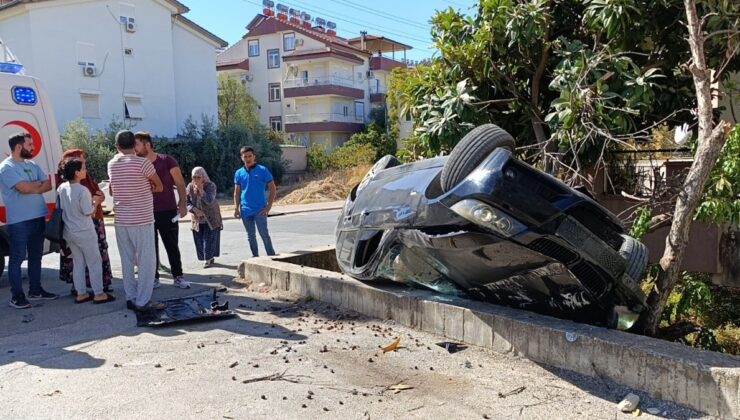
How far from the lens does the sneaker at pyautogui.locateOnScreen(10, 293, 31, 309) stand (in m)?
6.09

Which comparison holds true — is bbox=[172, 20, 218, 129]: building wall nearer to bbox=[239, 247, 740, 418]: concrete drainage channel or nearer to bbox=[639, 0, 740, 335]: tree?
bbox=[239, 247, 740, 418]: concrete drainage channel

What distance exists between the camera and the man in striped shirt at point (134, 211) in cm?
563

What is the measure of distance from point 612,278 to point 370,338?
75.4 inches

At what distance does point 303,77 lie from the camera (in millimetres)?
49000

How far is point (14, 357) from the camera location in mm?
4566

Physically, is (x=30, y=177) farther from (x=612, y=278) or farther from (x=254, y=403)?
(x=612, y=278)

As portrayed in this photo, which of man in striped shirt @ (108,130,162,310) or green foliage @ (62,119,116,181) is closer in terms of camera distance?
man in striped shirt @ (108,130,162,310)

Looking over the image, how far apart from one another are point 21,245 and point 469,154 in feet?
16.0

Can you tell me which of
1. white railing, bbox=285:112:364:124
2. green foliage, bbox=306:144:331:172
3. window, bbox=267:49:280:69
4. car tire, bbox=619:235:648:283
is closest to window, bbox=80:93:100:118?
green foliage, bbox=306:144:331:172

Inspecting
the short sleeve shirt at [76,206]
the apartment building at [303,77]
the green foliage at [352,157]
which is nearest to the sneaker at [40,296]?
the short sleeve shirt at [76,206]

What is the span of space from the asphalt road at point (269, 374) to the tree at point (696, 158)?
99 centimetres

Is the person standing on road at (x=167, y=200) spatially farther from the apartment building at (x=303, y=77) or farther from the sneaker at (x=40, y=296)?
the apartment building at (x=303, y=77)

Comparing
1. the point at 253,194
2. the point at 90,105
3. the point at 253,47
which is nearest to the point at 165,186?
the point at 253,194

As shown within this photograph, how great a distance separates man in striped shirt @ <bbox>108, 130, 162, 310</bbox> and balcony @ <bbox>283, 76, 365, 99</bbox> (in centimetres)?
4224
